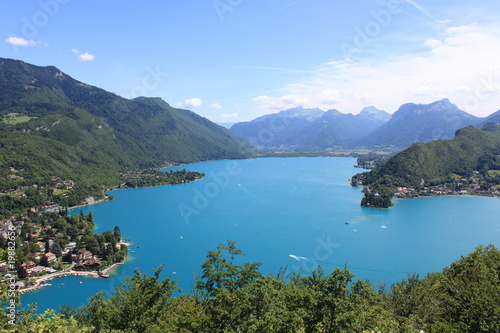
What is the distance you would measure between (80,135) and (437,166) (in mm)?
79846

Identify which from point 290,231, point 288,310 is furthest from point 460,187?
point 288,310

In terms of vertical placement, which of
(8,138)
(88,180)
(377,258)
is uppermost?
(8,138)

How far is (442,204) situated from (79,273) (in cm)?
4759

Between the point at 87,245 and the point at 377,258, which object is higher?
the point at 87,245

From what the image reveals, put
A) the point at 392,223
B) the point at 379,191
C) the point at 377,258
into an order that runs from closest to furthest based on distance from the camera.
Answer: the point at 377,258 < the point at 392,223 < the point at 379,191

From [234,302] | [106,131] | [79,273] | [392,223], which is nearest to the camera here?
[234,302]

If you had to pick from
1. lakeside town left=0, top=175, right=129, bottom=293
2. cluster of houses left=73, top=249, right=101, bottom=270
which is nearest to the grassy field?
lakeside town left=0, top=175, right=129, bottom=293

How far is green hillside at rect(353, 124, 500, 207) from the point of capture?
189ft

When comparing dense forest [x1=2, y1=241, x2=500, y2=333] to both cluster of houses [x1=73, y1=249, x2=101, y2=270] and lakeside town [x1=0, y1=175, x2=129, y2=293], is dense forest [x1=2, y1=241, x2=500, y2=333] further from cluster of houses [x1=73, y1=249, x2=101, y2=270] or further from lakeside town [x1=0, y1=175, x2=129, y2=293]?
cluster of houses [x1=73, y1=249, x2=101, y2=270]

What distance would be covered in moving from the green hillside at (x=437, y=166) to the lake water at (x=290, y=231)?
773cm

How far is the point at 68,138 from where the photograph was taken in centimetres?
7112

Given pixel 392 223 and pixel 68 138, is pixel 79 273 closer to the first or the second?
pixel 392 223

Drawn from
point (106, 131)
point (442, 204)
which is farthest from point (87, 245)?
point (106, 131)

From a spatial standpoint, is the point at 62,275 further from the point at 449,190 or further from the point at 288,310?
the point at 449,190
